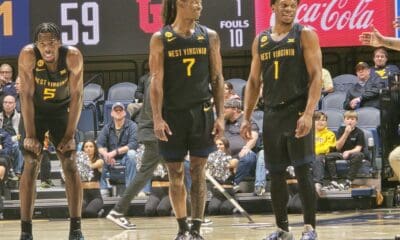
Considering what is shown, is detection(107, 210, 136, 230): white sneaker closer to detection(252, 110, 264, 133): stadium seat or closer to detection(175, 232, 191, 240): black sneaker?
detection(175, 232, 191, 240): black sneaker

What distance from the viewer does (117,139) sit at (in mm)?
13289

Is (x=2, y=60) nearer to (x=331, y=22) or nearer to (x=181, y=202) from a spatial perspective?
(x=331, y=22)

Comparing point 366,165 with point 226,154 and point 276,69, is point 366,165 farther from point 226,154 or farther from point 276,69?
point 276,69

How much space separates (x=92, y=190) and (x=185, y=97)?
5528 mm

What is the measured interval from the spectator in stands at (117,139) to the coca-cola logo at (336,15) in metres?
3.14

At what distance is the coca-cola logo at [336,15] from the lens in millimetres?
14852

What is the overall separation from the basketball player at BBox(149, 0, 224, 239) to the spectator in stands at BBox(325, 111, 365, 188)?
5666 millimetres

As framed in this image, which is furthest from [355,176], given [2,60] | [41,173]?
[2,60]

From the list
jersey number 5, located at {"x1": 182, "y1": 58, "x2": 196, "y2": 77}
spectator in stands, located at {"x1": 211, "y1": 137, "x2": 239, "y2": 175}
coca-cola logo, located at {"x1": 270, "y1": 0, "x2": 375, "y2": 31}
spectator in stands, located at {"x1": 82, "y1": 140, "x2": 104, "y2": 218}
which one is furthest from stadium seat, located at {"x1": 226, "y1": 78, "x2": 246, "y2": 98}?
jersey number 5, located at {"x1": 182, "y1": 58, "x2": 196, "y2": 77}

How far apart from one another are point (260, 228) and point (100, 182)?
3952 mm

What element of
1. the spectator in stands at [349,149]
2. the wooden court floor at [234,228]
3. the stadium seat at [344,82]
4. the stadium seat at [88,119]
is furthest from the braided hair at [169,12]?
the stadium seat at [344,82]

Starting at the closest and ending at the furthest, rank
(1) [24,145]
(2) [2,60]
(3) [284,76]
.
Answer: (3) [284,76] → (1) [24,145] → (2) [2,60]

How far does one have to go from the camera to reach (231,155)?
1269 cm

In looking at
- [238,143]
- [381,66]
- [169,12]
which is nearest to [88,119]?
[238,143]
